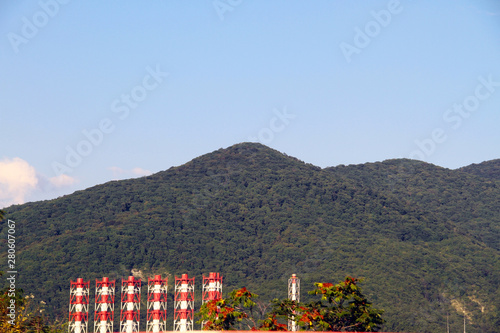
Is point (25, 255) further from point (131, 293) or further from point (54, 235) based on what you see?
point (131, 293)

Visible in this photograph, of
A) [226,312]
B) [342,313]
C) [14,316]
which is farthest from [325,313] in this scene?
[14,316]

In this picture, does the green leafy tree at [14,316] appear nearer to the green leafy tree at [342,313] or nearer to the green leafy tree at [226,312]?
the green leafy tree at [226,312]

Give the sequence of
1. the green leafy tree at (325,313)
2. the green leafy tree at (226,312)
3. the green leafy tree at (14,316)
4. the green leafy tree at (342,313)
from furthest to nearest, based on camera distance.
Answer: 1. the green leafy tree at (342,313)
2. the green leafy tree at (325,313)
3. the green leafy tree at (226,312)
4. the green leafy tree at (14,316)

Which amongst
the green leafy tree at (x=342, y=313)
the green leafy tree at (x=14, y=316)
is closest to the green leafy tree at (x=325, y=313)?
the green leafy tree at (x=342, y=313)

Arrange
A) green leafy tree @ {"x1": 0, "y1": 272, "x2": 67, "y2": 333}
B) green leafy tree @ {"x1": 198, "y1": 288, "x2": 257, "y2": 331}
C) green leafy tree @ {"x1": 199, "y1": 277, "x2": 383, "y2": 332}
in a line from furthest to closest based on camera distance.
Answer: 1. green leafy tree @ {"x1": 199, "y1": 277, "x2": 383, "y2": 332}
2. green leafy tree @ {"x1": 198, "y1": 288, "x2": 257, "y2": 331}
3. green leafy tree @ {"x1": 0, "y1": 272, "x2": 67, "y2": 333}

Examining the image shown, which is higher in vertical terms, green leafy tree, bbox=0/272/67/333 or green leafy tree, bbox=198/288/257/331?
green leafy tree, bbox=0/272/67/333

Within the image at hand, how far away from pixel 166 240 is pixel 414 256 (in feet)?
236

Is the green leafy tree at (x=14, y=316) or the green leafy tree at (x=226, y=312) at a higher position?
the green leafy tree at (x=14, y=316)

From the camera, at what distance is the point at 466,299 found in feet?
526

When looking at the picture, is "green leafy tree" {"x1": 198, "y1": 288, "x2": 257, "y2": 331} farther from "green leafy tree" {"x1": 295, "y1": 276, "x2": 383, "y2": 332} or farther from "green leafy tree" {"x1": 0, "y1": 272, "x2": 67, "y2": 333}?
"green leafy tree" {"x1": 0, "y1": 272, "x2": 67, "y2": 333}

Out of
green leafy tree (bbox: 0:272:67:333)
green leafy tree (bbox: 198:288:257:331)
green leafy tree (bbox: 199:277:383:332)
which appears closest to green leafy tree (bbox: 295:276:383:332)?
green leafy tree (bbox: 199:277:383:332)

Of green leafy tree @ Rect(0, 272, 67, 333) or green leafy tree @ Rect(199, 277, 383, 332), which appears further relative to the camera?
green leafy tree @ Rect(199, 277, 383, 332)

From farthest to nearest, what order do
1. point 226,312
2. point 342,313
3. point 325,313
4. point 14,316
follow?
1. point 325,313
2. point 342,313
3. point 226,312
4. point 14,316

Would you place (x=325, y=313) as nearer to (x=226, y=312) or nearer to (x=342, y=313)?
(x=342, y=313)
